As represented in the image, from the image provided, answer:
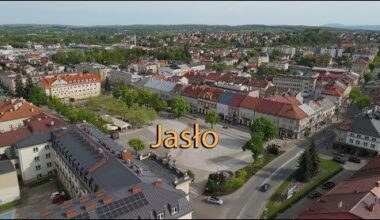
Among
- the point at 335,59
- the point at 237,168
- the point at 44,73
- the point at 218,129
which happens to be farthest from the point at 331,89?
the point at 335,59

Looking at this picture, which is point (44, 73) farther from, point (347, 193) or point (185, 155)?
point (347, 193)

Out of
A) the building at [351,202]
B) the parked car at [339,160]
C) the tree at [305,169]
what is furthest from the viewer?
the parked car at [339,160]

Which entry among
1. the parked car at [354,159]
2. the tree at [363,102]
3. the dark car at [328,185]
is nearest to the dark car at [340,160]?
the parked car at [354,159]

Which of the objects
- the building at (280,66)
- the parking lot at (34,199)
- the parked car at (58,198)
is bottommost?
the parking lot at (34,199)

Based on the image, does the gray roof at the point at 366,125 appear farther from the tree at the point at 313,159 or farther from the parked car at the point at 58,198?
the parked car at the point at 58,198

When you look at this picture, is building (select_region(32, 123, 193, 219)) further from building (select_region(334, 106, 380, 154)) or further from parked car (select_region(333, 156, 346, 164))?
building (select_region(334, 106, 380, 154))

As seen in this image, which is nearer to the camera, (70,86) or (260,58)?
(70,86)
